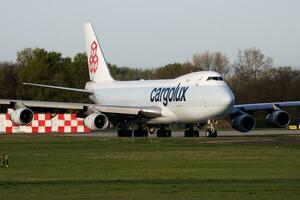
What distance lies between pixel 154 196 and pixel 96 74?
4766 centimetres

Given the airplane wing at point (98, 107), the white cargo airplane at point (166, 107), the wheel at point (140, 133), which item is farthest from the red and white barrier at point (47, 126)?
the airplane wing at point (98, 107)

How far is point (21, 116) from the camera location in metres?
52.8

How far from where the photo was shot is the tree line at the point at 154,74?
101 metres

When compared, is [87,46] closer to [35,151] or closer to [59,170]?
[35,151]

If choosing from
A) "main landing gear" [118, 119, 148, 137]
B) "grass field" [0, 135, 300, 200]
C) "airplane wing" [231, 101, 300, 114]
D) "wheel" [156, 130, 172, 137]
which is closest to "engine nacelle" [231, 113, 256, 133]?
"airplane wing" [231, 101, 300, 114]

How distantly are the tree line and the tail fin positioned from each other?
88.8 ft

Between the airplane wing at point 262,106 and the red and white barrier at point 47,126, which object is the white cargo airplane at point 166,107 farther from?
the red and white barrier at point 47,126

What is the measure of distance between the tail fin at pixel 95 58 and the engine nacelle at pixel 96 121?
12.3 meters

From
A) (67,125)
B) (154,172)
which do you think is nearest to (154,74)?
(67,125)

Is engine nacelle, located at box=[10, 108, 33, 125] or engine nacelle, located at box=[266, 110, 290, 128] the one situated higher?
engine nacelle, located at box=[10, 108, 33, 125]

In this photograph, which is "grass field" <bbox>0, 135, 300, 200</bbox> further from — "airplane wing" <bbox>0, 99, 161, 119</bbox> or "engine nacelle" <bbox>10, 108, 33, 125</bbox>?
"airplane wing" <bbox>0, 99, 161, 119</bbox>

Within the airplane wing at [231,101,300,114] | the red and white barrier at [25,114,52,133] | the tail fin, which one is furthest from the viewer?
the red and white barrier at [25,114,52,133]

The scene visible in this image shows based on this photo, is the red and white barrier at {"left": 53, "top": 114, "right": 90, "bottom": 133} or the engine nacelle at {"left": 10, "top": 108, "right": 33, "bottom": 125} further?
the red and white barrier at {"left": 53, "top": 114, "right": 90, "bottom": 133}

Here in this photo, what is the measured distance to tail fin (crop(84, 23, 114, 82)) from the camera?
66562 millimetres
